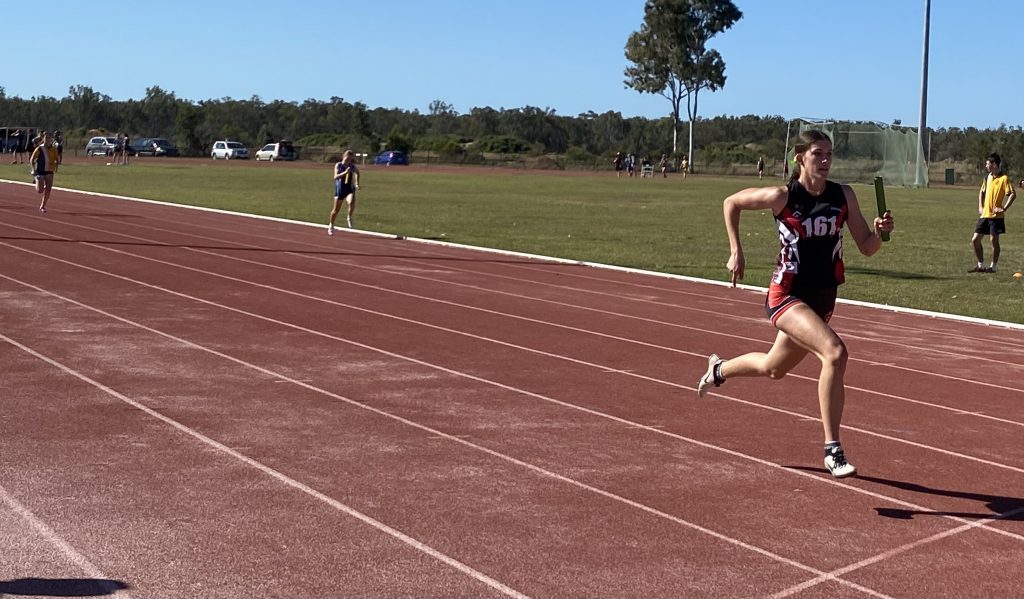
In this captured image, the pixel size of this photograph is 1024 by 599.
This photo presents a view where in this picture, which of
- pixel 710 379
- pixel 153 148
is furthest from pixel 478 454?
pixel 153 148

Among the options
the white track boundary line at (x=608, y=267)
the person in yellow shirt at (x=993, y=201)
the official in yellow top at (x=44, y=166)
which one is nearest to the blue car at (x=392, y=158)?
the white track boundary line at (x=608, y=267)

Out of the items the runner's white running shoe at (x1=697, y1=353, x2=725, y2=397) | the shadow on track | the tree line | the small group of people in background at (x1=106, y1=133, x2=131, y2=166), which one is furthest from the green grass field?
the tree line

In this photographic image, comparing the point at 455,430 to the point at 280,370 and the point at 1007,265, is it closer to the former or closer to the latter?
the point at 280,370

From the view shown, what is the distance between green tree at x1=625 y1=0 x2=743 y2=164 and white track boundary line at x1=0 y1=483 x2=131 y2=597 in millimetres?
94017

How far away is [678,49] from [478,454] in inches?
3722

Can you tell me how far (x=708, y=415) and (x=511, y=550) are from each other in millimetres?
3300

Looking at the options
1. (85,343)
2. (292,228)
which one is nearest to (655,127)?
(292,228)

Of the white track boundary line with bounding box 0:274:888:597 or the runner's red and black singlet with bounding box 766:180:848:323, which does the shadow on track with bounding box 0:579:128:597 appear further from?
the runner's red and black singlet with bounding box 766:180:848:323

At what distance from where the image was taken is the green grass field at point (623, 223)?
709 inches

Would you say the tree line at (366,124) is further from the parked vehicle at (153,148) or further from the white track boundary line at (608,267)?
the white track boundary line at (608,267)

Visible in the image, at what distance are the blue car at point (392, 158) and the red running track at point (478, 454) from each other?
71.5 metres

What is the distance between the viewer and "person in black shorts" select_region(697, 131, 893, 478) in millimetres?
6691

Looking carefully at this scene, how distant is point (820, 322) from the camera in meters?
6.71

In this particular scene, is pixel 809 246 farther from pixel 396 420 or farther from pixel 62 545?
pixel 62 545
